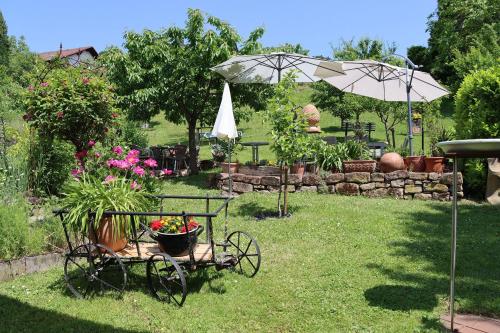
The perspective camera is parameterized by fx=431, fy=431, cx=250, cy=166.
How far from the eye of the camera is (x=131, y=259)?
4.17 metres

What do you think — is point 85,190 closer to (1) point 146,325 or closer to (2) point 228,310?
(1) point 146,325

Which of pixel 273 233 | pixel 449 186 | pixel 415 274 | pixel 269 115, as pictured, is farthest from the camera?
pixel 449 186

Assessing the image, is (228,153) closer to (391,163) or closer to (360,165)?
(360,165)

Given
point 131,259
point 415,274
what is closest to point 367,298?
point 415,274

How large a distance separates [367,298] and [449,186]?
5.33m

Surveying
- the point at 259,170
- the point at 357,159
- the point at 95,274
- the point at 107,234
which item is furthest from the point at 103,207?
the point at 357,159

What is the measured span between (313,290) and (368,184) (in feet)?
16.3

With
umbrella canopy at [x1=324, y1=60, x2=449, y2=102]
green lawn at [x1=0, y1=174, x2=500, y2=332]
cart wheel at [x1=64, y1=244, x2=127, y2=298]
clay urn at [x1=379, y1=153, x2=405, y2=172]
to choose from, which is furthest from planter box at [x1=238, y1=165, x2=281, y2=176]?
cart wheel at [x1=64, y1=244, x2=127, y2=298]

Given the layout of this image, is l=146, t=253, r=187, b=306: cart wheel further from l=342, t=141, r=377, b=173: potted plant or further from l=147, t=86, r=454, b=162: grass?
l=147, t=86, r=454, b=162: grass

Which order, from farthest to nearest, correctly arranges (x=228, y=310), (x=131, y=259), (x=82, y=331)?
(x=131, y=259) < (x=228, y=310) < (x=82, y=331)

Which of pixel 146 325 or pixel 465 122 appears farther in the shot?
pixel 465 122

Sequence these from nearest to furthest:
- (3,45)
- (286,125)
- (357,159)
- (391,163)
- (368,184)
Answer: (286,125) → (391,163) → (368,184) → (357,159) → (3,45)

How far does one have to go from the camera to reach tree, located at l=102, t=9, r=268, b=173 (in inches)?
403

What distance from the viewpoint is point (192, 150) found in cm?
1162
